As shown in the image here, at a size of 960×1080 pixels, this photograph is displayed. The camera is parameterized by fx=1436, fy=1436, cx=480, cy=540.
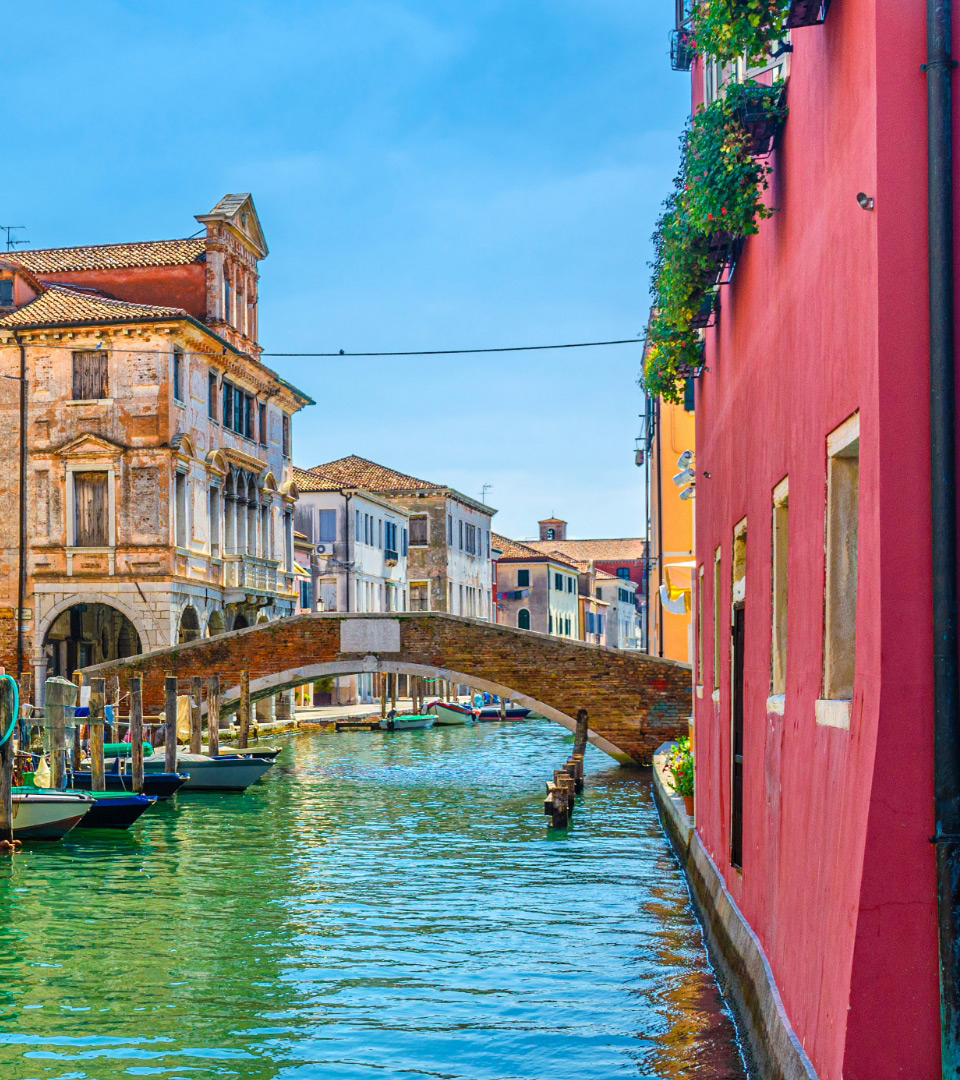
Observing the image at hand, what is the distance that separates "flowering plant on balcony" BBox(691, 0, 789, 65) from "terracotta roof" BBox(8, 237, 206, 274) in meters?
23.8

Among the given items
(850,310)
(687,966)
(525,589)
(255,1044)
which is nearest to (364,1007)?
(255,1044)

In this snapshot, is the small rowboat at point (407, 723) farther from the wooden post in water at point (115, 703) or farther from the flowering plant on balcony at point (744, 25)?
the flowering plant on balcony at point (744, 25)

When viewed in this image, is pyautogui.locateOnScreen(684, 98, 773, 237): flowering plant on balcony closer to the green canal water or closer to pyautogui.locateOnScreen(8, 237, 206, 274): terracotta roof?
the green canal water

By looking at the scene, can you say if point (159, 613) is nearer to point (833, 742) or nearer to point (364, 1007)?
point (364, 1007)

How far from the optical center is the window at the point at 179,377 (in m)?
25.1

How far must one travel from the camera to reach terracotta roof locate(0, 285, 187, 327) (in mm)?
24797

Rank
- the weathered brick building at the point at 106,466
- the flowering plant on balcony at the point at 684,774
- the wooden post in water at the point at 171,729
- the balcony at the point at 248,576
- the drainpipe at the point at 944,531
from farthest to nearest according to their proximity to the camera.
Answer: the balcony at the point at 248,576 → the weathered brick building at the point at 106,466 → the wooden post in water at the point at 171,729 → the flowering plant on balcony at the point at 684,774 → the drainpipe at the point at 944,531

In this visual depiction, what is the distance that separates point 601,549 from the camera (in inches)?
3278

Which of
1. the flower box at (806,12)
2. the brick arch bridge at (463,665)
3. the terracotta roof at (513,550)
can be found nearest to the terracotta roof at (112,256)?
the brick arch bridge at (463,665)

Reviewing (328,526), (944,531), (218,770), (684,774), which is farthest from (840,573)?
(328,526)

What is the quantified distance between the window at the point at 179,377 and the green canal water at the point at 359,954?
10666 millimetres

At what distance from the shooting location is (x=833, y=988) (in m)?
3.68

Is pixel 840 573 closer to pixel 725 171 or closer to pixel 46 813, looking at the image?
pixel 725 171

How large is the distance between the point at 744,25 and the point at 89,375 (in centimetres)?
2212
